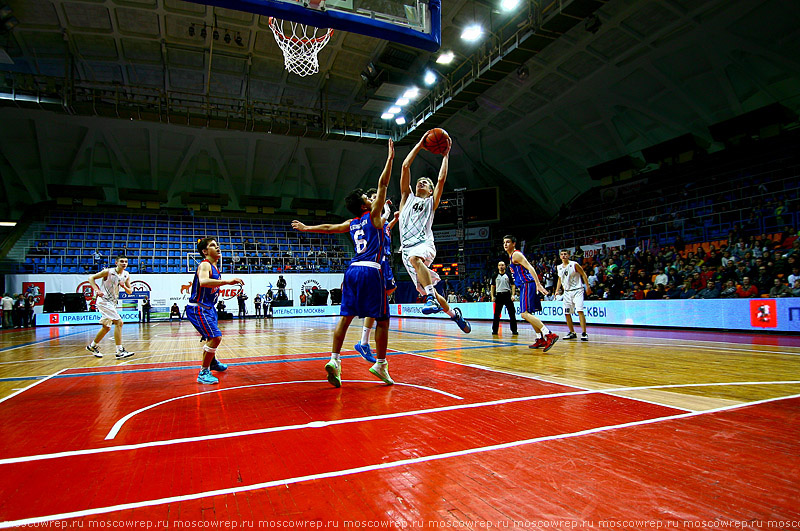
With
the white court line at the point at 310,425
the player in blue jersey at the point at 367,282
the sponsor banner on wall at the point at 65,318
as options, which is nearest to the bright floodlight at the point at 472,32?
the player in blue jersey at the point at 367,282

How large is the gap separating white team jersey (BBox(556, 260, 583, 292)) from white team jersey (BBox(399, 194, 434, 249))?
498cm

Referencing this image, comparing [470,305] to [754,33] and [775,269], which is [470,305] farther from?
[754,33]

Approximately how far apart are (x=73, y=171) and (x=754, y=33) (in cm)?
3848

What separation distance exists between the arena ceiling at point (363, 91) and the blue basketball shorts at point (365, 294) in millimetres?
16246

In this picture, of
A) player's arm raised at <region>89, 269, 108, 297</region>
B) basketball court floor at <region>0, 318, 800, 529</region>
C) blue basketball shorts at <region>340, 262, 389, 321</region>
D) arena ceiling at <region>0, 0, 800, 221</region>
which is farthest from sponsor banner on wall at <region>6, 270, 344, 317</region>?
basketball court floor at <region>0, 318, 800, 529</region>

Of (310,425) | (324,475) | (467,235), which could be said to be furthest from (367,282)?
(467,235)

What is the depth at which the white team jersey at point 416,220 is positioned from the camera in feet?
20.1

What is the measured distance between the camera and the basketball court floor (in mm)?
1889

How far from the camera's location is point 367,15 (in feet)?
24.8

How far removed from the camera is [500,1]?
1628 cm

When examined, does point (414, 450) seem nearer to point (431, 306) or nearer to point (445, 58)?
point (431, 306)

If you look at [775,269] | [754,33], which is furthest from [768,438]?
[754,33]

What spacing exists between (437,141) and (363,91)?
74.3 feet

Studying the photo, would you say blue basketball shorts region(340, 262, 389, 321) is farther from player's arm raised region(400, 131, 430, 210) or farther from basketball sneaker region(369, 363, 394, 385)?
player's arm raised region(400, 131, 430, 210)
